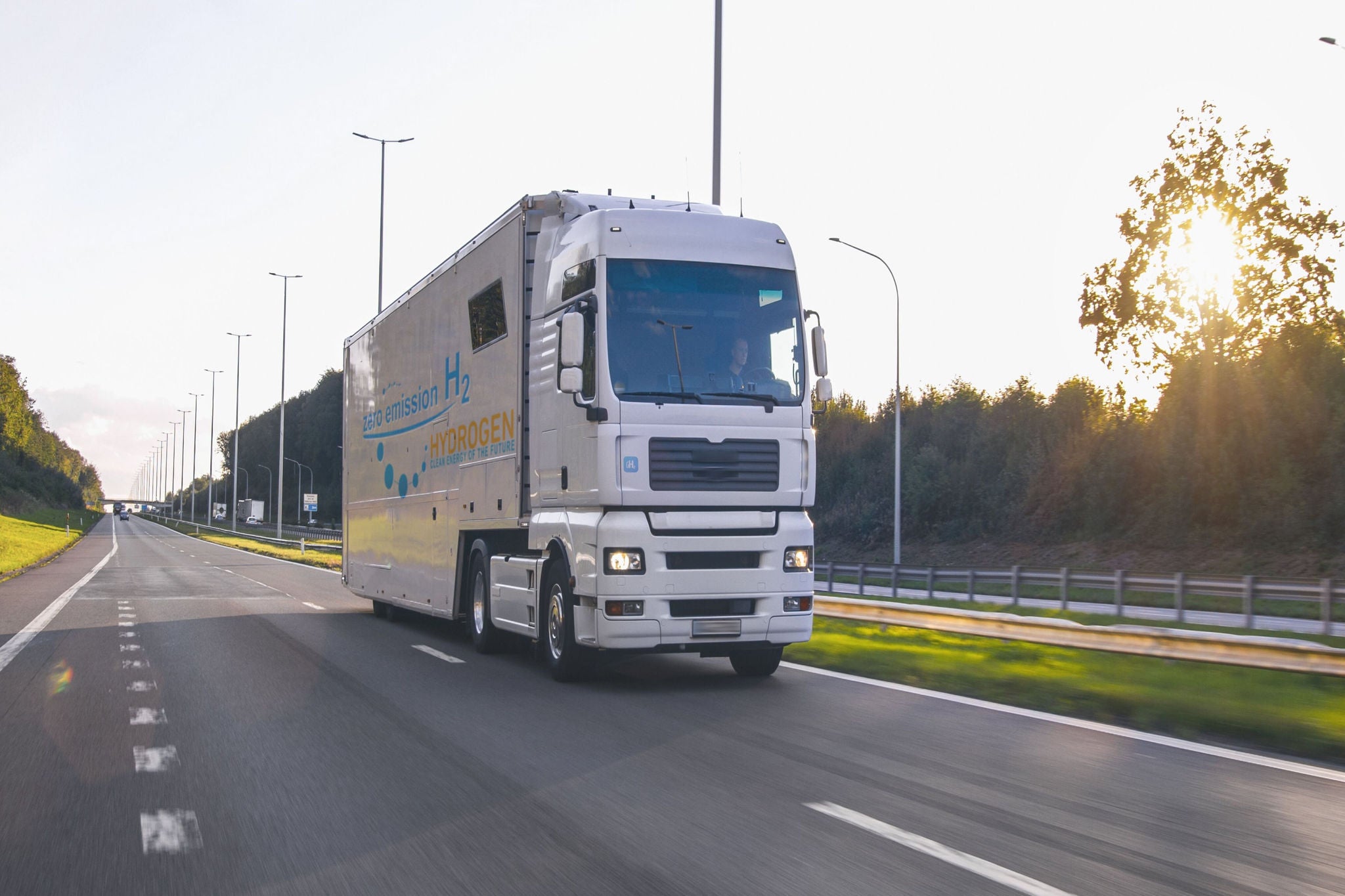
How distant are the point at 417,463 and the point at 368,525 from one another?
3410mm

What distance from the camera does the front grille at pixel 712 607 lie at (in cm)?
1063

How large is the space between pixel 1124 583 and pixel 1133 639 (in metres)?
16.1

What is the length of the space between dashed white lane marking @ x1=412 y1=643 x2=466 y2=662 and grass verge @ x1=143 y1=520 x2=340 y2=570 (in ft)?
86.0

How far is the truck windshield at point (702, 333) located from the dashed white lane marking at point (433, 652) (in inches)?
168

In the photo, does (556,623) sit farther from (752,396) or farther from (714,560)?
(752,396)

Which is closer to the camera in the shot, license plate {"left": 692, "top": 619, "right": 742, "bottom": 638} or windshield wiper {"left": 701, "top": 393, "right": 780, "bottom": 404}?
license plate {"left": 692, "top": 619, "right": 742, "bottom": 638}

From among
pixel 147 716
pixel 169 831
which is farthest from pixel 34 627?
pixel 169 831

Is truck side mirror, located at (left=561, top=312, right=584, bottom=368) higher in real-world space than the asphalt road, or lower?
A: higher

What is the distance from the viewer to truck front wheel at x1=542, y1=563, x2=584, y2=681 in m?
11.1

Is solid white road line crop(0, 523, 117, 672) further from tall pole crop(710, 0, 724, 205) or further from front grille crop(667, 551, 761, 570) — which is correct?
tall pole crop(710, 0, 724, 205)

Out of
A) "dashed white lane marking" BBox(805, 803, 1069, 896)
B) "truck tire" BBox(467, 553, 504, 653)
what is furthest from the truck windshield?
"dashed white lane marking" BBox(805, 803, 1069, 896)

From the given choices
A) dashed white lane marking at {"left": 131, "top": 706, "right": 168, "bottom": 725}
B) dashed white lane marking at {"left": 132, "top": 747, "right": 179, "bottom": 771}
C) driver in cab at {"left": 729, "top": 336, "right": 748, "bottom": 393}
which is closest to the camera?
dashed white lane marking at {"left": 132, "top": 747, "right": 179, "bottom": 771}

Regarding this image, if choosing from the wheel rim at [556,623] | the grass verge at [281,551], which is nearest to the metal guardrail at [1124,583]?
the wheel rim at [556,623]

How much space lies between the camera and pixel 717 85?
22641mm
